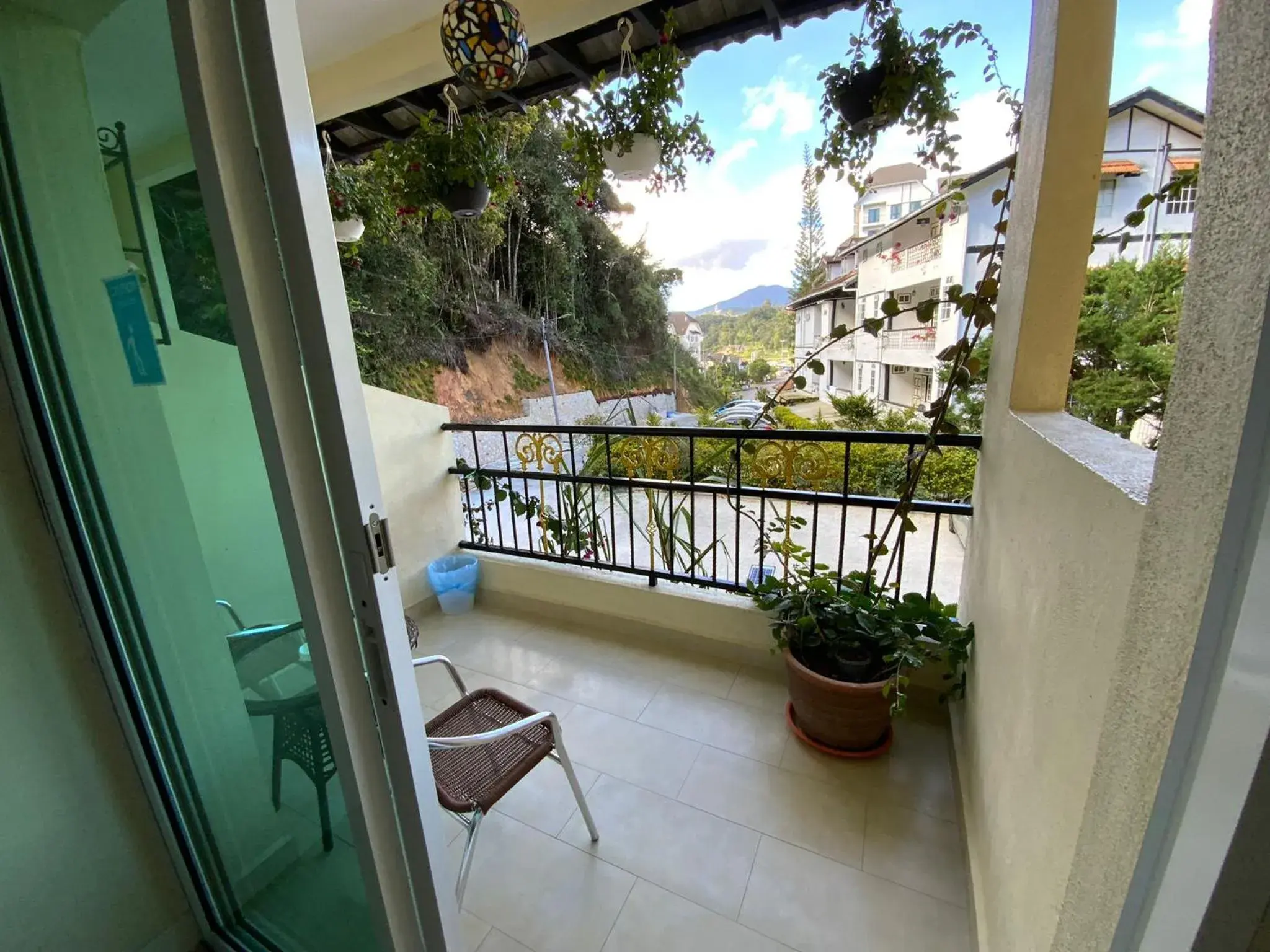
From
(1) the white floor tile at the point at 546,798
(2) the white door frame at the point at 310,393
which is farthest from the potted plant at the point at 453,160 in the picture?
(1) the white floor tile at the point at 546,798

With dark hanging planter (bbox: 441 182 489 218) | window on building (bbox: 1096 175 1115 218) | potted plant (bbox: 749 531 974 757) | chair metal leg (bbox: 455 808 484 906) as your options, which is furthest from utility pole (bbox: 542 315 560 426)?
window on building (bbox: 1096 175 1115 218)

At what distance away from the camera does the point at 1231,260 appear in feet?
1.07

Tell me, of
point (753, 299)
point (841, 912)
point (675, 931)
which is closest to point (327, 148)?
point (753, 299)

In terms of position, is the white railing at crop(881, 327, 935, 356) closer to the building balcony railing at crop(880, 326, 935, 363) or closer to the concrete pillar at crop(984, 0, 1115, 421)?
the building balcony railing at crop(880, 326, 935, 363)

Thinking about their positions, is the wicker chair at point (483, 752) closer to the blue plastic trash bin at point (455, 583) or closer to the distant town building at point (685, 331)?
the blue plastic trash bin at point (455, 583)

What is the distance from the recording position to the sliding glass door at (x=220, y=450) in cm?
56

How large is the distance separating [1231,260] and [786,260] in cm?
220

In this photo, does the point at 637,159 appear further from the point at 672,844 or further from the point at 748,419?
the point at 672,844

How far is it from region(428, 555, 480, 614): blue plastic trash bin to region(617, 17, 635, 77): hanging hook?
228 cm

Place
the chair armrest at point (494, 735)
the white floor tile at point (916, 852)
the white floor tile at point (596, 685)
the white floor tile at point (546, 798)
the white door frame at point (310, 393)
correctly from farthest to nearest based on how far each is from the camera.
Answer: the white floor tile at point (596, 685)
the white floor tile at point (546, 798)
the white floor tile at point (916, 852)
the chair armrest at point (494, 735)
the white door frame at point (310, 393)

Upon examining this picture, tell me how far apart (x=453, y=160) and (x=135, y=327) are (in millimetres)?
1415

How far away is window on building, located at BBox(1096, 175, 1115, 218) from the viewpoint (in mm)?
1128

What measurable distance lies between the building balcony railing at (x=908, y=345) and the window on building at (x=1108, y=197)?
0.60 metres

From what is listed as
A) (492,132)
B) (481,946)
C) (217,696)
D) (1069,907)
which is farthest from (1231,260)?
(492,132)
